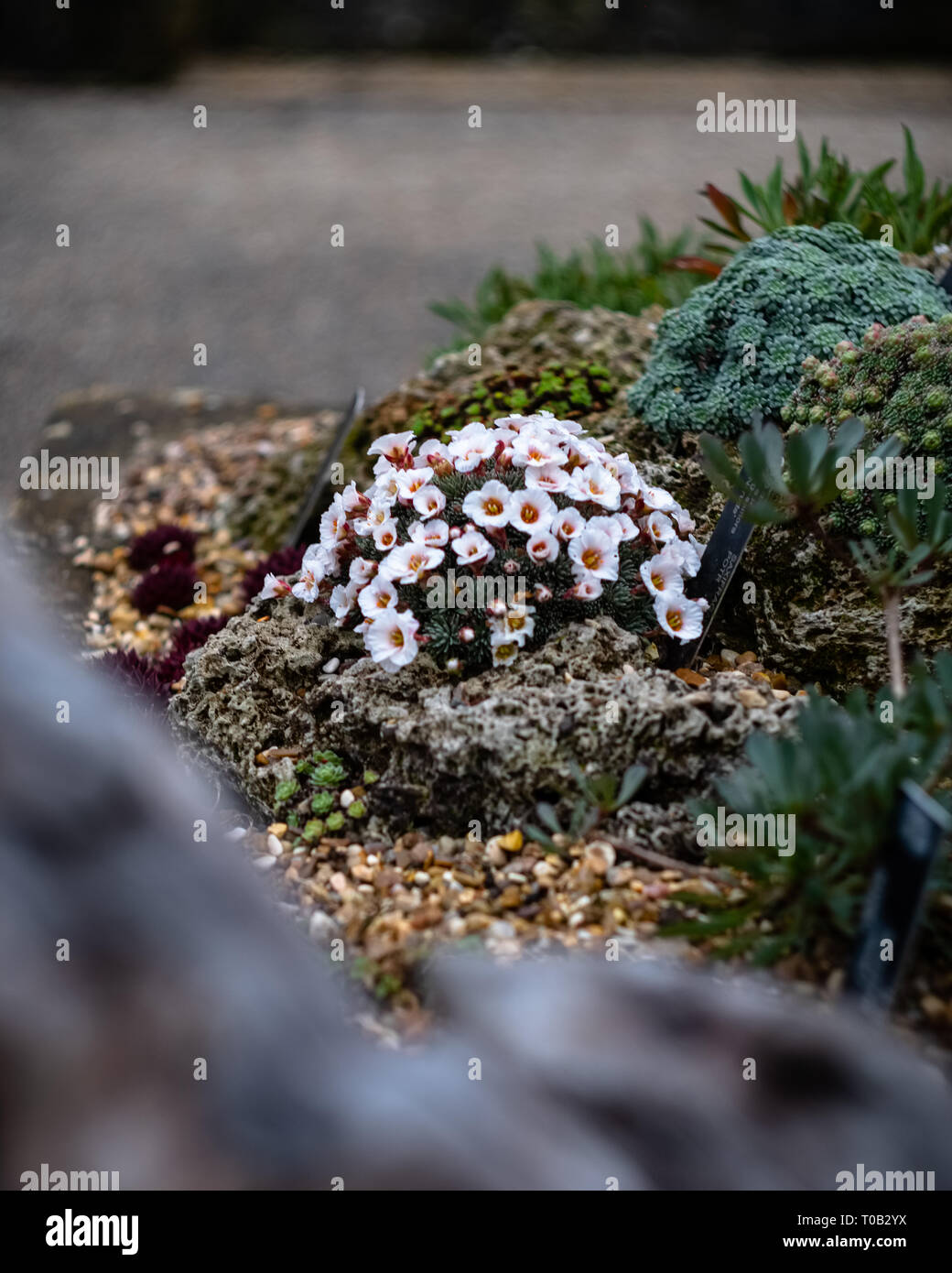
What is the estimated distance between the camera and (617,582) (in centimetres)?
285

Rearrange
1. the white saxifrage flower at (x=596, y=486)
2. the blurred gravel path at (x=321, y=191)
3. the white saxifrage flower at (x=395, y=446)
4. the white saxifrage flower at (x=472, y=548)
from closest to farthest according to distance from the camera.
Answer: the white saxifrage flower at (x=472, y=548), the white saxifrage flower at (x=596, y=486), the white saxifrage flower at (x=395, y=446), the blurred gravel path at (x=321, y=191)

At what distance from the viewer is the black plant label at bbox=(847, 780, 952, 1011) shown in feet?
5.53

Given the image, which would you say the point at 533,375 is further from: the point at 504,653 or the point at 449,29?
the point at 449,29

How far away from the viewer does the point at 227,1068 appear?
1.21 metres

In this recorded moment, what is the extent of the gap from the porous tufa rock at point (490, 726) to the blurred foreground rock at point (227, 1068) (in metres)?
0.86

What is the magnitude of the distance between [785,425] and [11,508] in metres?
3.63

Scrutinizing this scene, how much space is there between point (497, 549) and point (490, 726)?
511 mm

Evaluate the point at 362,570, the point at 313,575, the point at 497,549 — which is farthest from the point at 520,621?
the point at 313,575

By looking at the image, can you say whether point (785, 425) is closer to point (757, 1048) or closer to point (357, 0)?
point (757, 1048)

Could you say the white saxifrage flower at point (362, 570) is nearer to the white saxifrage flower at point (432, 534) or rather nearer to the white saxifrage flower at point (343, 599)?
the white saxifrage flower at point (343, 599)

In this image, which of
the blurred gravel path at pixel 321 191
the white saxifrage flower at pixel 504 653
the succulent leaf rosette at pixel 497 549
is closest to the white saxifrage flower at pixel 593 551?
the succulent leaf rosette at pixel 497 549

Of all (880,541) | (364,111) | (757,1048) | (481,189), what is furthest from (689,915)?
(364,111)

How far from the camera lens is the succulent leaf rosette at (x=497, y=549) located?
2.64 metres

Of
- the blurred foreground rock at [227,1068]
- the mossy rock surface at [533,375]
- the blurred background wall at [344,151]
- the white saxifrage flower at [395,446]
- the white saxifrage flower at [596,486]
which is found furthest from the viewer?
the blurred background wall at [344,151]
